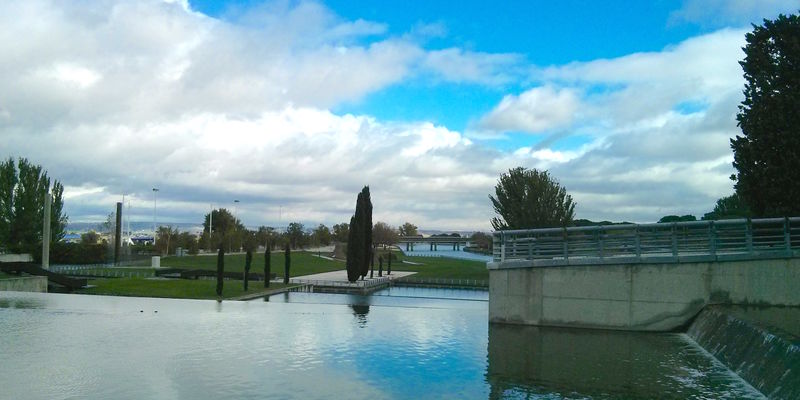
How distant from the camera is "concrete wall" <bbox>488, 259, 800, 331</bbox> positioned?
735 inches

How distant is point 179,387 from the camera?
11328 millimetres

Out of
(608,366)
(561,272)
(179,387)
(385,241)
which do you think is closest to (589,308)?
(561,272)

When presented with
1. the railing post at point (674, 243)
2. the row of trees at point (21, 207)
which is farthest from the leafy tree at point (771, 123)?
the row of trees at point (21, 207)

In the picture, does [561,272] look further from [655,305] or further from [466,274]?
[466,274]

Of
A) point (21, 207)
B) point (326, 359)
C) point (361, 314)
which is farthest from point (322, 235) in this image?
point (326, 359)

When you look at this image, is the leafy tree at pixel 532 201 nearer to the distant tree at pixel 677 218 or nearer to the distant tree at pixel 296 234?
the distant tree at pixel 677 218

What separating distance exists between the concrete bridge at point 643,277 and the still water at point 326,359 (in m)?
0.73

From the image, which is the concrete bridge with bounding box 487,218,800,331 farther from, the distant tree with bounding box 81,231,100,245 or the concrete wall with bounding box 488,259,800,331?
the distant tree with bounding box 81,231,100,245

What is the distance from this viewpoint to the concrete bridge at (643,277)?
18688mm

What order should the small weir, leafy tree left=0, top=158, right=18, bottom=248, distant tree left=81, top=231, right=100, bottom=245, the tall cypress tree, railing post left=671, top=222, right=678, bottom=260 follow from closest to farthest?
the small weir → railing post left=671, top=222, right=678, bottom=260 → the tall cypress tree → leafy tree left=0, top=158, right=18, bottom=248 → distant tree left=81, top=231, right=100, bottom=245

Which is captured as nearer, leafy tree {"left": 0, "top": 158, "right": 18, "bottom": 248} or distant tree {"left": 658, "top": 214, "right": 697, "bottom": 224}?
distant tree {"left": 658, "top": 214, "right": 697, "bottom": 224}

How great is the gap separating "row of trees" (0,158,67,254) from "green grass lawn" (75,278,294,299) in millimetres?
23681

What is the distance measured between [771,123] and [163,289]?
27.3 meters

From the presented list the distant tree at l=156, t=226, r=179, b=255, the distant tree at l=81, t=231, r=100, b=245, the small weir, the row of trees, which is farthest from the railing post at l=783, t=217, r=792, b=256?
the distant tree at l=81, t=231, r=100, b=245
